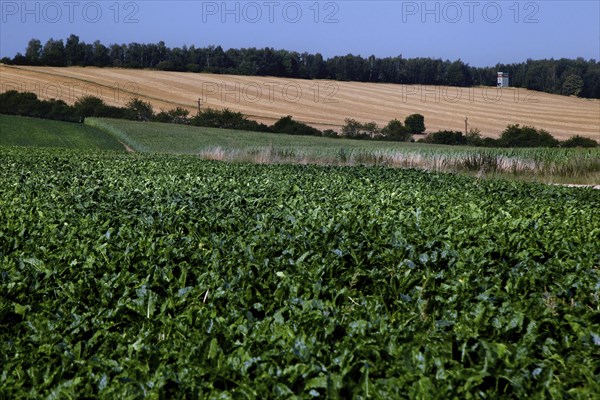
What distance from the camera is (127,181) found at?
13.9m

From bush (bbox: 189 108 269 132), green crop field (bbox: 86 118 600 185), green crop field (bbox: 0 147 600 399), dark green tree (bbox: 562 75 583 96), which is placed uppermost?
dark green tree (bbox: 562 75 583 96)

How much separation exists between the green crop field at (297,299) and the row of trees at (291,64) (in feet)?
281

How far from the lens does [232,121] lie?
65312mm

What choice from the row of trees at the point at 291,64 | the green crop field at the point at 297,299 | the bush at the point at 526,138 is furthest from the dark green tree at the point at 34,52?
the green crop field at the point at 297,299

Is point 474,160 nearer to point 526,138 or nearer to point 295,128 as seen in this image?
point 526,138

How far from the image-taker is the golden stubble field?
68.4 m

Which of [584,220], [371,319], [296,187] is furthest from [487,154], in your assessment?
[371,319]

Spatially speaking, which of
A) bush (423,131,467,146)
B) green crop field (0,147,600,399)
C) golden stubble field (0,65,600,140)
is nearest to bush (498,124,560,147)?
bush (423,131,467,146)

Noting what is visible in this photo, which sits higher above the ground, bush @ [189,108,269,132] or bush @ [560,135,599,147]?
bush @ [189,108,269,132]

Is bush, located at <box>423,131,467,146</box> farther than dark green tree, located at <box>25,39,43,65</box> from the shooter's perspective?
No

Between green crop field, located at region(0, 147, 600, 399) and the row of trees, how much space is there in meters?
85.7

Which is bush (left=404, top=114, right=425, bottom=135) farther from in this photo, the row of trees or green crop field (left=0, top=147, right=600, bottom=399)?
green crop field (left=0, top=147, right=600, bottom=399)

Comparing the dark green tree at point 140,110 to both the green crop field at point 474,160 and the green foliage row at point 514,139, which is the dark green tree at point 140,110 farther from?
the green crop field at point 474,160

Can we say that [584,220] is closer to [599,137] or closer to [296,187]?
[296,187]
